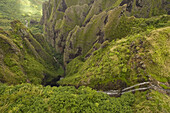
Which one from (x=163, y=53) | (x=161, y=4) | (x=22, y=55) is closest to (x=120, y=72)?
(x=163, y=53)

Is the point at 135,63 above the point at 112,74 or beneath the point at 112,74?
above

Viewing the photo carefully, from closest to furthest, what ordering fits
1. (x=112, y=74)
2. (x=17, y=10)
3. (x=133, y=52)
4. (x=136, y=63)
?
(x=136, y=63), (x=112, y=74), (x=133, y=52), (x=17, y=10)

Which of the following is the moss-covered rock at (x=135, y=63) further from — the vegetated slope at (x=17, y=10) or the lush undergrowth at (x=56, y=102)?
the vegetated slope at (x=17, y=10)

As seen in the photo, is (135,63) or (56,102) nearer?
(56,102)

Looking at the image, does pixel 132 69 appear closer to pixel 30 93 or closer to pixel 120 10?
pixel 30 93

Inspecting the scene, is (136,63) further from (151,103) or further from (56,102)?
(56,102)

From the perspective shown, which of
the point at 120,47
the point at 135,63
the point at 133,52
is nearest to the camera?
the point at 135,63

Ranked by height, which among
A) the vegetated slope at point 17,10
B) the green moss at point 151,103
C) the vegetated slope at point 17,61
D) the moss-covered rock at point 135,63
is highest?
the vegetated slope at point 17,10

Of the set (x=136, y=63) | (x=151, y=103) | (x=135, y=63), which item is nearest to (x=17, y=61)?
(x=135, y=63)

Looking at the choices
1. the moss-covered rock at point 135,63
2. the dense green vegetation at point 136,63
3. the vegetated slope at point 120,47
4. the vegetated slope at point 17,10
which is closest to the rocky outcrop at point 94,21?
the vegetated slope at point 120,47
